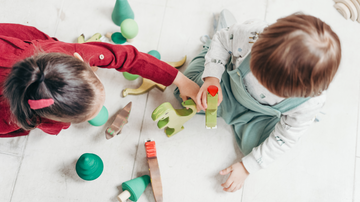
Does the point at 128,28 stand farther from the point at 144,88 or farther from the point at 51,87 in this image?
the point at 51,87

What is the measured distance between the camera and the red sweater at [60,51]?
563mm

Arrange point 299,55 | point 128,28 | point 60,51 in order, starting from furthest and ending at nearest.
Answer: point 128,28 → point 60,51 → point 299,55

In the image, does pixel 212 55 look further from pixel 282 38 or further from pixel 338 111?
pixel 338 111

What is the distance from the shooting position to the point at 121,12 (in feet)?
2.69

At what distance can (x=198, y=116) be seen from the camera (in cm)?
82

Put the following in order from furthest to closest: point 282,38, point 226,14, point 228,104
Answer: point 226,14 → point 228,104 → point 282,38

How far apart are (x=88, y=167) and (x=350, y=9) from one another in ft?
3.59

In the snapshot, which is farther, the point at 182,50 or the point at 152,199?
the point at 182,50

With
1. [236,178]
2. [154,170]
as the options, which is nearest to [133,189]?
[154,170]

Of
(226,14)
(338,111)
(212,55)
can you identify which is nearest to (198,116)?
(212,55)

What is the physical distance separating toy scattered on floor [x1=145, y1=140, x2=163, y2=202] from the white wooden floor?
1.6 inches

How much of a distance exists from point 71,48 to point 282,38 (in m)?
0.50

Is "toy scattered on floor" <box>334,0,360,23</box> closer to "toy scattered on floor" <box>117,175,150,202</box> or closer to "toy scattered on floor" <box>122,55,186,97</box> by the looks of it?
"toy scattered on floor" <box>122,55,186,97</box>

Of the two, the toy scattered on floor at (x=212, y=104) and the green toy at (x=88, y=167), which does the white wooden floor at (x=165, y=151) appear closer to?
the green toy at (x=88, y=167)
